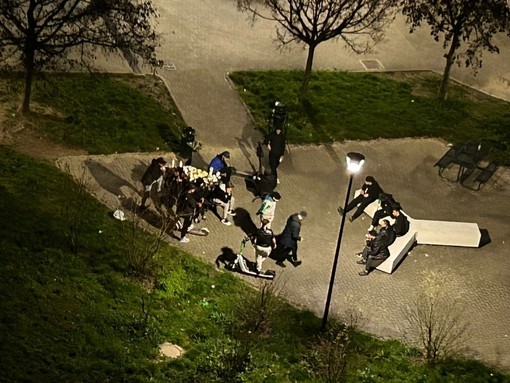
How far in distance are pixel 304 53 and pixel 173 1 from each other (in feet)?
19.4

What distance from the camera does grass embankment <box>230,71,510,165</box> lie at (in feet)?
93.8

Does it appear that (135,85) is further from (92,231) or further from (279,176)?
(92,231)

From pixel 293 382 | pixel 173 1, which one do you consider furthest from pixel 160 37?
pixel 293 382

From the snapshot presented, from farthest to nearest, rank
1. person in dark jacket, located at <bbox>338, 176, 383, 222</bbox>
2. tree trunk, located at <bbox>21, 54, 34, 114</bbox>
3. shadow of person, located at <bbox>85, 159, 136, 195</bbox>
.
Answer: tree trunk, located at <bbox>21, 54, 34, 114</bbox> → person in dark jacket, located at <bbox>338, 176, 383, 222</bbox> → shadow of person, located at <bbox>85, 159, 136, 195</bbox>

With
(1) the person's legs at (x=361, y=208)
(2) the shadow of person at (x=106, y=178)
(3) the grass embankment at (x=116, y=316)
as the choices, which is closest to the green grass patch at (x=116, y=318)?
(3) the grass embankment at (x=116, y=316)

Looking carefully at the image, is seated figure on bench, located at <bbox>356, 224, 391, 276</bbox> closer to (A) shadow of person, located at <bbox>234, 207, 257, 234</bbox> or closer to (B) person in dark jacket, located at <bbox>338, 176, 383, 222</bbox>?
(B) person in dark jacket, located at <bbox>338, 176, 383, 222</bbox>

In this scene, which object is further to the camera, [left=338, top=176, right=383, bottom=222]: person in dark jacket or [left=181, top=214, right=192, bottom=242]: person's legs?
[left=338, top=176, right=383, bottom=222]: person in dark jacket

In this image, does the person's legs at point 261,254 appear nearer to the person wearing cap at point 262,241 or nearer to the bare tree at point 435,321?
the person wearing cap at point 262,241

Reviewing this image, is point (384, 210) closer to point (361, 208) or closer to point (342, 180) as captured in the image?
point (361, 208)

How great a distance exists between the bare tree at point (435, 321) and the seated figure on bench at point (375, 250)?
1252 millimetres

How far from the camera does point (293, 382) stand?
18.7 metres

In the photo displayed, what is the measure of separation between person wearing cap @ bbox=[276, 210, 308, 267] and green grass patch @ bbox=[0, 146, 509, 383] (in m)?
1.48

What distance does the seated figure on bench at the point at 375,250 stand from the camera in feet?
73.3

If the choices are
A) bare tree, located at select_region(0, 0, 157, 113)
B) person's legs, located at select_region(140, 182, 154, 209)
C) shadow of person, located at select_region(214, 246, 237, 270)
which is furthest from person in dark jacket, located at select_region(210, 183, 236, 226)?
bare tree, located at select_region(0, 0, 157, 113)
